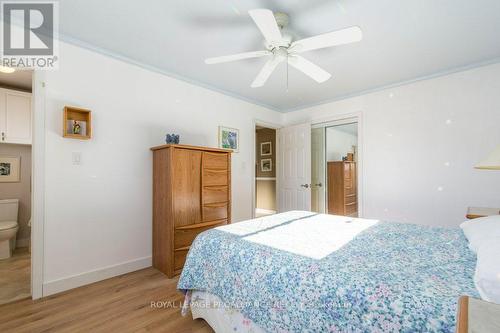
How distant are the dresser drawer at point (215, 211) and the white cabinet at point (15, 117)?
299cm

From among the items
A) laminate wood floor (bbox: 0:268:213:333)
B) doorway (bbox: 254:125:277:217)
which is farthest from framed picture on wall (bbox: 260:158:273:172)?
laminate wood floor (bbox: 0:268:213:333)

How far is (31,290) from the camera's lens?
2086mm

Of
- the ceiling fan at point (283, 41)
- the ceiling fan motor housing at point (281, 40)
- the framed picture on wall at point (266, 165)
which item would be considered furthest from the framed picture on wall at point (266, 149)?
the ceiling fan motor housing at point (281, 40)

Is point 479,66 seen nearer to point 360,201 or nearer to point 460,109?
point 460,109

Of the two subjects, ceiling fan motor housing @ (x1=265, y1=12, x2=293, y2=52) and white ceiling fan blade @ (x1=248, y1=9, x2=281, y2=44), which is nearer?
white ceiling fan blade @ (x1=248, y1=9, x2=281, y2=44)

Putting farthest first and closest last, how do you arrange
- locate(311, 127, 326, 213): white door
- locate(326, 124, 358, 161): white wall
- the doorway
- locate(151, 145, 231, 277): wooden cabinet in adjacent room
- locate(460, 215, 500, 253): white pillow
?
the doorway, locate(326, 124, 358, 161): white wall, locate(311, 127, 326, 213): white door, locate(151, 145, 231, 277): wooden cabinet in adjacent room, locate(460, 215, 500, 253): white pillow

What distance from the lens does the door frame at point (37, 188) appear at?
2.06m

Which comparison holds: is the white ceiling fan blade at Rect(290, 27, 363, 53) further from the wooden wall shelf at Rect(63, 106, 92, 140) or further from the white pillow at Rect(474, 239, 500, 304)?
the wooden wall shelf at Rect(63, 106, 92, 140)

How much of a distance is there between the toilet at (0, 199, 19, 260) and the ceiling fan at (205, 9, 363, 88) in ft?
11.2

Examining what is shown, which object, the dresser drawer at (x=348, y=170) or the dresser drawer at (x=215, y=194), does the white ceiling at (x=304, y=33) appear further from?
the dresser drawer at (x=348, y=170)

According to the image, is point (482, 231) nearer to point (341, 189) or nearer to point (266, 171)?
point (341, 189)

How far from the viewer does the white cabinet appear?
3.28 meters

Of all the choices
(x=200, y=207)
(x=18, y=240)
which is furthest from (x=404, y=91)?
(x=18, y=240)

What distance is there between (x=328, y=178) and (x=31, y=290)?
5357 millimetres
